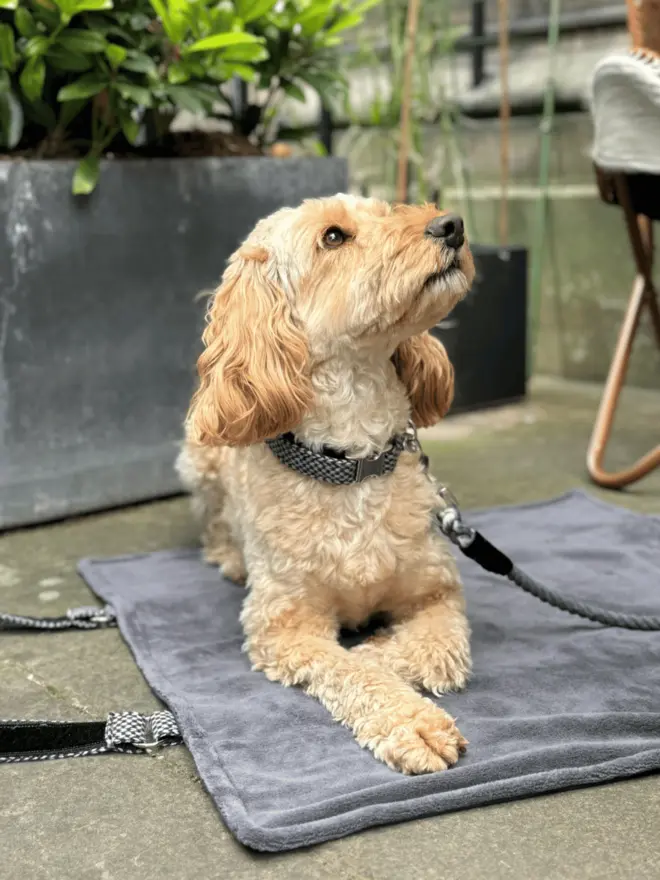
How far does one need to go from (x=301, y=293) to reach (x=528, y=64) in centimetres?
340

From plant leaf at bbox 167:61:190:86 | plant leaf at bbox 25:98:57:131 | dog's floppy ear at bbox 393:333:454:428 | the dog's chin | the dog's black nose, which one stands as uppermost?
plant leaf at bbox 167:61:190:86

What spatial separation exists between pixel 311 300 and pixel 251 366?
0.19 meters

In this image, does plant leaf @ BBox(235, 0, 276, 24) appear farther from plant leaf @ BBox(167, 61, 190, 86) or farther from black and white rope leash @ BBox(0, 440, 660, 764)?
black and white rope leash @ BBox(0, 440, 660, 764)

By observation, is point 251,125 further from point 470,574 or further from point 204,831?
point 204,831

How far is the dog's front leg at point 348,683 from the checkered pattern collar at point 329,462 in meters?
0.25

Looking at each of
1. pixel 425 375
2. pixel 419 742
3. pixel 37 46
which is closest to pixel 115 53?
pixel 37 46

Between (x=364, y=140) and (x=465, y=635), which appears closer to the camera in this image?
(x=465, y=635)

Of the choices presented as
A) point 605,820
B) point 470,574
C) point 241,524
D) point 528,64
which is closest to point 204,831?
point 605,820

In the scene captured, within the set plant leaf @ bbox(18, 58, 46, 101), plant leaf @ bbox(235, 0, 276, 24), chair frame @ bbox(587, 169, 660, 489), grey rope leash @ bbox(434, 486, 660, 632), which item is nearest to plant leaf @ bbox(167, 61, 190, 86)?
plant leaf @ bbox(235, 0, 276, 24)

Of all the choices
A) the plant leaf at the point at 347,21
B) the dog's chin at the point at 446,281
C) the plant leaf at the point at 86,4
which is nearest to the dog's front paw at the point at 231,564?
the dog's chin at the point at 446,281

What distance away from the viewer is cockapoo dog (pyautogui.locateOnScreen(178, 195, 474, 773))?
6.10ft

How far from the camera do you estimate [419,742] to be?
169 cm

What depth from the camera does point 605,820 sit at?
159 centimetres

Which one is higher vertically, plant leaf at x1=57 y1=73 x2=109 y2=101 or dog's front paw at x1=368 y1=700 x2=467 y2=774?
plant leaf at x1=57 y1=73 x2=109 y2=101
